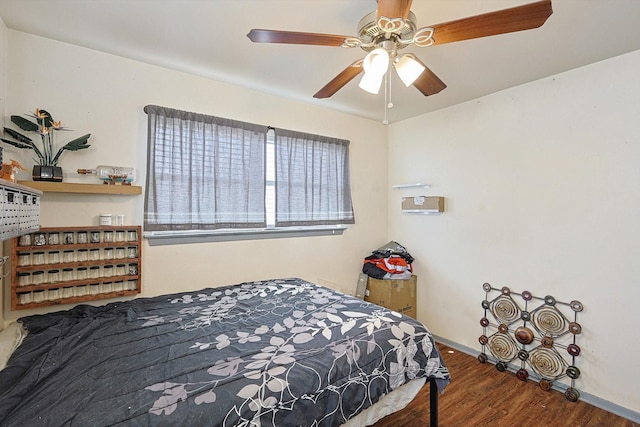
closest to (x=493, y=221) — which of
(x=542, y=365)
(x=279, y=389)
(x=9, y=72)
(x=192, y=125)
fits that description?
(x=542, y=365)

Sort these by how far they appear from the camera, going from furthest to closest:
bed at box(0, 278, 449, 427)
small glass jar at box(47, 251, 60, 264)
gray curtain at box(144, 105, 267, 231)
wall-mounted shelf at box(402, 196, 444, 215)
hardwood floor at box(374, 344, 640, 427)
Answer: wall-mounted shelf at box(402, 196, 444, 215)
gray curtain at box(144, 105, 267, 231)
hardwood floor at box(374, 344, 640, 427)
small glass jar at box(47, 251, 60, 264)
bed at box(0, 278, 449, 427)

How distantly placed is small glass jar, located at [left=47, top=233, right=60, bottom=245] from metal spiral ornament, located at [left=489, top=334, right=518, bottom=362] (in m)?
3.58

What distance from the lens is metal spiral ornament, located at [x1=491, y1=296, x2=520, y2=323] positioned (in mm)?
2625

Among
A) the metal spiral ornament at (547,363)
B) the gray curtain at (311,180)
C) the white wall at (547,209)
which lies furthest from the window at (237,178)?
the metal spiral ornament at (547,363)

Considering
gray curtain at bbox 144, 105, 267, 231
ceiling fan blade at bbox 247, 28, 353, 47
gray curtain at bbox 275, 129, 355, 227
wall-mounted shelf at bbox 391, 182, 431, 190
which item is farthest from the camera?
wall-mounted shelf at bbox 391, 182, 431, 190

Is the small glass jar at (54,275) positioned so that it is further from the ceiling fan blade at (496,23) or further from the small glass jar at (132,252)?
the ceiling fan blade at (496,23)

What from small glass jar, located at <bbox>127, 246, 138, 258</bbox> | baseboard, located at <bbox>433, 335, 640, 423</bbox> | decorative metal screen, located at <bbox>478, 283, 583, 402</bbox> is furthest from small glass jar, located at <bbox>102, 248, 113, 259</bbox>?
baseboard, located at <bbox>433, 335, 640, 423</bbox>

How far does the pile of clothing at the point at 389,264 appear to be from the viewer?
3.24m

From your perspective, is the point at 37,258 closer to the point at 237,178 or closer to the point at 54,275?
the point at 54,275

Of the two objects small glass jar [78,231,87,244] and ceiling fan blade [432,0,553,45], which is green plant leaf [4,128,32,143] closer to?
small glass jar [78,231,87,244]

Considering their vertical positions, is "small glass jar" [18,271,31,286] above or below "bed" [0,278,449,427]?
above

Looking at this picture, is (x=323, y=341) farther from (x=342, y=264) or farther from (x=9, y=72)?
(x=9, y=72)

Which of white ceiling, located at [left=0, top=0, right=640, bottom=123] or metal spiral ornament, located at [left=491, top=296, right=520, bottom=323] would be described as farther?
metal spiral ornament, located at [left=491, top=296, right=520, bottom=323]

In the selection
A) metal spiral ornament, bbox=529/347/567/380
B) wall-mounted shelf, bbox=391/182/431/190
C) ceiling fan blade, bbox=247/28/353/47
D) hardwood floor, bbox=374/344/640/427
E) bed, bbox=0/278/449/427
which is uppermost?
ceiling fan blade, bbox=247/28/353/47
